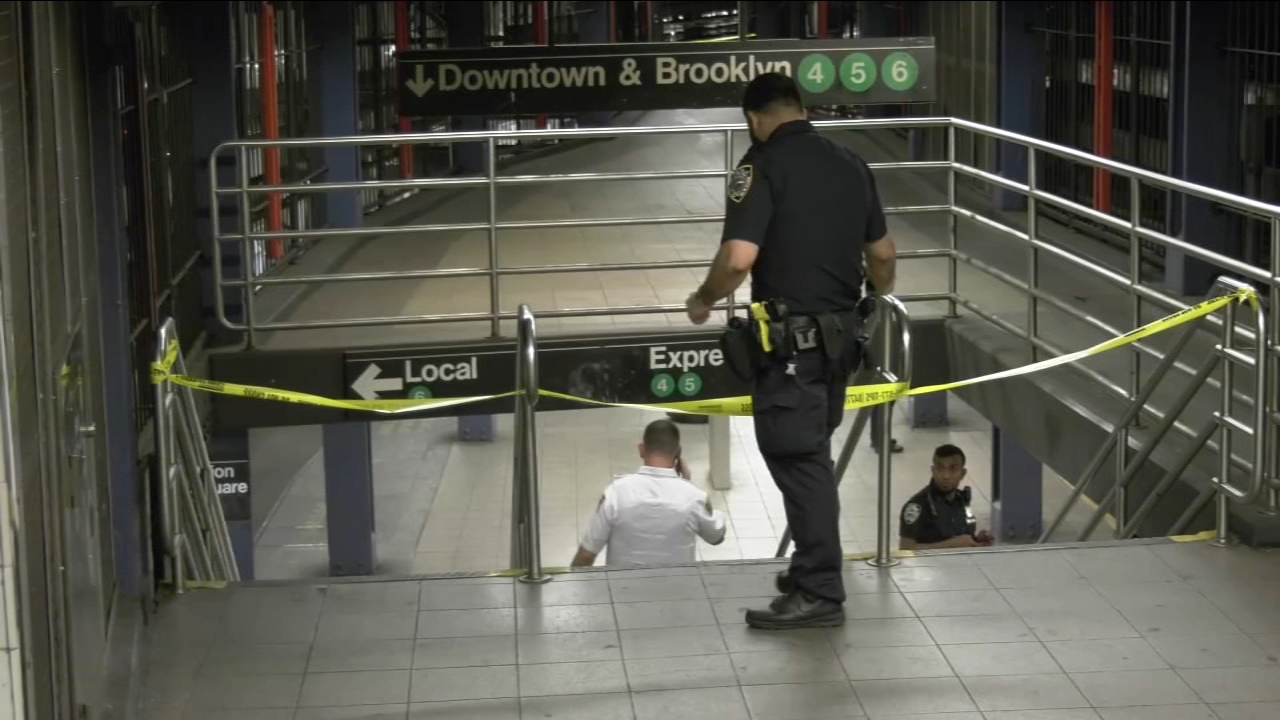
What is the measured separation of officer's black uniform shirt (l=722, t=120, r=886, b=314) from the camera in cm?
525

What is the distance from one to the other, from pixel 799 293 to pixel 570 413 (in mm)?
13301

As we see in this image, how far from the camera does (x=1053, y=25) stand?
620 inches

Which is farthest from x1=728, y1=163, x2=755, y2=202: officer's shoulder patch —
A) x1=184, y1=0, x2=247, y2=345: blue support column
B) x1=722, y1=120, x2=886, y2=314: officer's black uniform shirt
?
x1=184, y1=0, x2=247, y2=345: blue support column

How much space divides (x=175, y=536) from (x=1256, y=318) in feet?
11.9

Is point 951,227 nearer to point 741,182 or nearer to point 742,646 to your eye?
point 741,182

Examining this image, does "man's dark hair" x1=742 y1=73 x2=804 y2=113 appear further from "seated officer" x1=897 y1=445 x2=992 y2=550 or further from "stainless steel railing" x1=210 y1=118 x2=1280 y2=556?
"seated officer" x1=897 y1=445 x2=992 y2=550

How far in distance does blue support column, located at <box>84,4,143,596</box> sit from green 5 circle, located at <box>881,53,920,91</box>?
16.5 ft

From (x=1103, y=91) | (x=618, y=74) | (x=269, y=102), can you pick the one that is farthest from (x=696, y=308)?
(x=1103, y=91)

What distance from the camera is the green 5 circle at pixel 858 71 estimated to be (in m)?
9.41

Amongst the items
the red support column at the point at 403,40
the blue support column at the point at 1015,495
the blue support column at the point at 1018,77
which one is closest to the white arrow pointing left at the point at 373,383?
the blue support column at the point at 1015,495

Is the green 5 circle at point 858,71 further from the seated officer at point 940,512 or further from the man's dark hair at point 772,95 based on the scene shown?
A: the man's dark hair at point 772,95

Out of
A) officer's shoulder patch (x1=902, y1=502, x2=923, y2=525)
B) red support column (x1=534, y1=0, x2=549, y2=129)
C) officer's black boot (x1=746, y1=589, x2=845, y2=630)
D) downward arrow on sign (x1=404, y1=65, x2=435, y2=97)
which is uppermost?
red support column (x1=534, y1=0, x2=549, y2=129)

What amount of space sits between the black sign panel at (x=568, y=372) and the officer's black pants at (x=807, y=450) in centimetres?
481

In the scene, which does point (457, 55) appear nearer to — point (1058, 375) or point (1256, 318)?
point (1058, 375)
